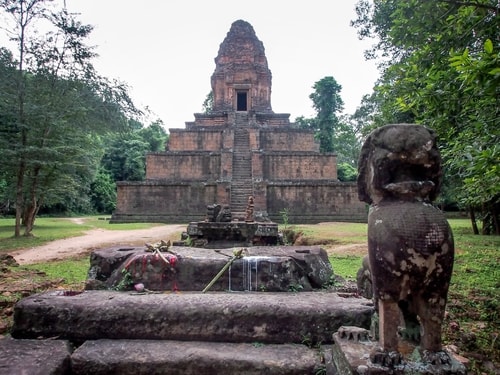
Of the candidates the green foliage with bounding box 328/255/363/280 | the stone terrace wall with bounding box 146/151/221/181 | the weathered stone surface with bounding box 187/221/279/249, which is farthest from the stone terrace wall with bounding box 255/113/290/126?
the weathered stone surface with bounding box 187/221/279/249

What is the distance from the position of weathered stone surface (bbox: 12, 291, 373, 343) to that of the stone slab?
0.50 meters

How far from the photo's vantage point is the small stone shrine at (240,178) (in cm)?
1862

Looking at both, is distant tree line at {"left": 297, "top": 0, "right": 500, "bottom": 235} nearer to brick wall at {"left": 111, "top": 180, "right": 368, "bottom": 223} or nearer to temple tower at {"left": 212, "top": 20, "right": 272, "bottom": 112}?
brick wall at {"left": 111, "top": 180, "right": 368, "bottom": 223}

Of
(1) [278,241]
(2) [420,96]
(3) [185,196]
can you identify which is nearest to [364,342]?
(2) [420,96]

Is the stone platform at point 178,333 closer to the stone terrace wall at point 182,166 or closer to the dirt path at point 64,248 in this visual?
the dirt path at point 64,248

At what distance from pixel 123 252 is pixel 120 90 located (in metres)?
12.1

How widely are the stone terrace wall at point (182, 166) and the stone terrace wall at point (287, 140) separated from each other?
3287mm

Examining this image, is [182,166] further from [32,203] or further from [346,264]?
[346,264]

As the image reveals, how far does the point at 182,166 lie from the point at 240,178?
127 inches

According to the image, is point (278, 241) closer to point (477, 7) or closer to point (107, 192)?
point (477, 7)

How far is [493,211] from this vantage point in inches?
510

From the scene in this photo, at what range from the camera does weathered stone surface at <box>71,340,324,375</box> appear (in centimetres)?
260

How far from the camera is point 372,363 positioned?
2.06m

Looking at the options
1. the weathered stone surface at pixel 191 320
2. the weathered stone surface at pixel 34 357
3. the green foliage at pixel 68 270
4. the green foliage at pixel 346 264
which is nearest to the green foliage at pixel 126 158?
the green foliage at pixel 68 270
